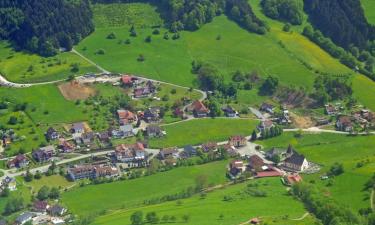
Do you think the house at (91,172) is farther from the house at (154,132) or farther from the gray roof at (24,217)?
the gray roof at (24,217)

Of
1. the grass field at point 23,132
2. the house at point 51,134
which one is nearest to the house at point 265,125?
the house at point 51,134

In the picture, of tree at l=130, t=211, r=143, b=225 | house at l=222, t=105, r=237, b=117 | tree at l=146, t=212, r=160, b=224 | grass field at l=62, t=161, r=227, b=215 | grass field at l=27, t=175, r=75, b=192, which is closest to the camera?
tree at l=130, t=211, r=143, b=225

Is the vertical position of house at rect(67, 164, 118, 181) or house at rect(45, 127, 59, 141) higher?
house at rect(45, 127, 59, 141)

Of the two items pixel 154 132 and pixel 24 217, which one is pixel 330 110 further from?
pixel 24 217

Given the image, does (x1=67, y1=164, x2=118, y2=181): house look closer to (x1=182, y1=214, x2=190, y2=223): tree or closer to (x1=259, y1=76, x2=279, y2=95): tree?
(x1=182, y1=214, x2=190, y2=223): tree

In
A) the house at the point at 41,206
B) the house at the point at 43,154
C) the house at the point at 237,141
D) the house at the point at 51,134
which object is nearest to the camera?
the house at the point at 41,206

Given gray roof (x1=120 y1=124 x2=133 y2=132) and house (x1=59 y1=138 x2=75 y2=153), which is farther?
gray roof (x1=120 y1=124 x2=133 y2=132)

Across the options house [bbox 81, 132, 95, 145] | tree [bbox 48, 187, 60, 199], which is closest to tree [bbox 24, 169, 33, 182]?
tree [bbox 48, 187, 60, 199]

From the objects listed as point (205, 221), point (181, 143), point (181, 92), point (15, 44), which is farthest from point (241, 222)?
point (15, 44)
